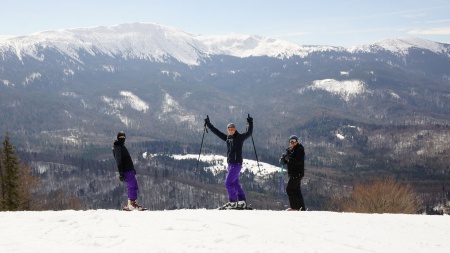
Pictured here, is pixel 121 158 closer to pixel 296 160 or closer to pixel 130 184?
pixel 130 184

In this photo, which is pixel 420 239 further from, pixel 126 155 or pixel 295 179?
pixel 126 155

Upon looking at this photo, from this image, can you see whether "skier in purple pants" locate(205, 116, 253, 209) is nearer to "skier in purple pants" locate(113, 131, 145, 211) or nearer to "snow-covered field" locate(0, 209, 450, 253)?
"snow-covered field" locate(0, 209, 450, 253)

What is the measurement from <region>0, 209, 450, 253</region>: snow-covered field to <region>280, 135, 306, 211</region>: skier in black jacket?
2242 mm

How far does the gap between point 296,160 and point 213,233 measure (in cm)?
629

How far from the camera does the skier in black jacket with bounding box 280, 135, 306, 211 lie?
14.9 m

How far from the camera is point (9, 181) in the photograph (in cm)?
3312

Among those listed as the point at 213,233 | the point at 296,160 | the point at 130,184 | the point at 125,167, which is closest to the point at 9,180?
the point at 130,184

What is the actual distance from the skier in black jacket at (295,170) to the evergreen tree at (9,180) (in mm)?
27436

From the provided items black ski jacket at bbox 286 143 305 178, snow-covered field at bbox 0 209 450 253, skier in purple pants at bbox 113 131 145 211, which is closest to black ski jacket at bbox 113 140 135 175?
skier in purple pants at bbox 113 131 145 211

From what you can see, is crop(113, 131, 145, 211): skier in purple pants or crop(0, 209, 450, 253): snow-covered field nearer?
crop(0, 209, 450, 253): snow-covered field

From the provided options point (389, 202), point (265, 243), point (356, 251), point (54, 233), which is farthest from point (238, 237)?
point (389, 202)

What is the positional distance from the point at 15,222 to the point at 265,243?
23.2 feet

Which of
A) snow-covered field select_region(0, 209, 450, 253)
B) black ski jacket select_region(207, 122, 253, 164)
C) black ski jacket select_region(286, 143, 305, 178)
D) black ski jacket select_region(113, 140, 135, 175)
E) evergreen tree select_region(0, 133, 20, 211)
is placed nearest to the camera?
snow-covered field select_region(0, 209, 450, 253)

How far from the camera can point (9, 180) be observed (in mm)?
33125
